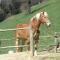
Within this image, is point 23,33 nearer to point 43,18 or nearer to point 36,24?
point 36,24

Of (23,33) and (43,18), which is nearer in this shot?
(43,18)

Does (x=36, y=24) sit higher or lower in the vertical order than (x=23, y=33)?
higher

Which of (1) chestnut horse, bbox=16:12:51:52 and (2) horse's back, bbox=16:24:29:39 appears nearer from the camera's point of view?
(1) chestnut horse, bbox=16:12:51:52

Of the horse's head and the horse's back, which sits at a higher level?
the horse's head

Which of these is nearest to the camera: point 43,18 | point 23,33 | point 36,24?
point 43,18

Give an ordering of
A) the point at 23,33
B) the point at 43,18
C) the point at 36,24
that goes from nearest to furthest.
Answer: the point at 43,18 → the point at 36,24 → the point at 23,33

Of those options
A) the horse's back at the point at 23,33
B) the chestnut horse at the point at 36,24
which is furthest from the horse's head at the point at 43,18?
the horse's back at the point at 23,33

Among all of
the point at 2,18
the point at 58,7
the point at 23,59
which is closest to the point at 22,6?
the point at 2,18

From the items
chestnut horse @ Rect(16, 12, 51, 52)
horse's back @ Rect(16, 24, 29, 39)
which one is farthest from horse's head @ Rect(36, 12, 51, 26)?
horse's back @ Rect(16, 24, 29, 39)

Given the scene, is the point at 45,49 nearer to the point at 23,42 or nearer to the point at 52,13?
the point at 23,42

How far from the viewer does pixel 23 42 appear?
14.9 meters

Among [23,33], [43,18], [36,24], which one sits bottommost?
[23,33]

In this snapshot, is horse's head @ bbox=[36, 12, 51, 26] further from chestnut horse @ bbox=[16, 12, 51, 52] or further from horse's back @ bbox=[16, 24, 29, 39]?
horse's back @ bbox=[16, 24, 29, 39]

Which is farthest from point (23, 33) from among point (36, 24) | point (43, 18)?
point (43, 18)
